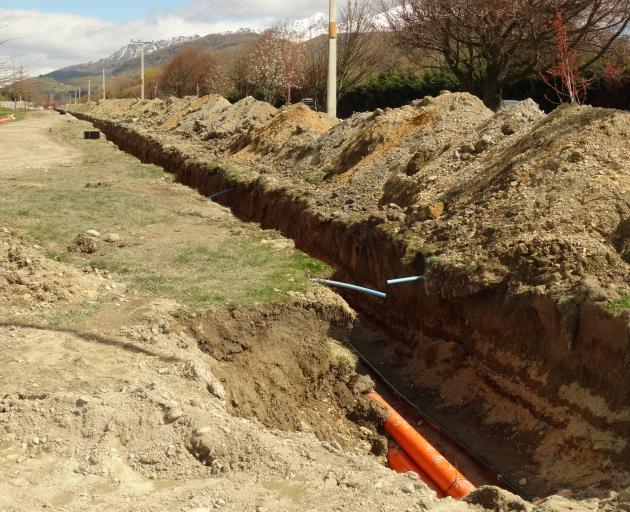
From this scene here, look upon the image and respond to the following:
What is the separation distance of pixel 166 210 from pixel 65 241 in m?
3.10

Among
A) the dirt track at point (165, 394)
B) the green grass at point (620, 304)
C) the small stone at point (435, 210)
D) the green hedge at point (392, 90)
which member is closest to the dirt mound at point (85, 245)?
the dirt track at point (165, 394)

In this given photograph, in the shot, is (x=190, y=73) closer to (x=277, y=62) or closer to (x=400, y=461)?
(x=277, y=62)

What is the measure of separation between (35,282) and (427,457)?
4664 millimetres

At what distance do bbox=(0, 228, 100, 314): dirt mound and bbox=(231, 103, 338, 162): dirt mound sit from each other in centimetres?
983

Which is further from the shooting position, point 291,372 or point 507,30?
point 507,30

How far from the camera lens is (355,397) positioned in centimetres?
803

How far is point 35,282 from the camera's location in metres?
8.23

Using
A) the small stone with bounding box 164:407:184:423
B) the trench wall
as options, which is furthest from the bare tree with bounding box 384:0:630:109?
the small stone with bounding box 164:407:184:423

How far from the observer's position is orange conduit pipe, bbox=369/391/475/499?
622 cm

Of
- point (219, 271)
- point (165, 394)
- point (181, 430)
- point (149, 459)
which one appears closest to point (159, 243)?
point (219, 271)

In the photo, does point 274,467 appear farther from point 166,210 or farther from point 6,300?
point 166,210

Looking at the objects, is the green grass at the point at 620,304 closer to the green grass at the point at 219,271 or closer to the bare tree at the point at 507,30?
the green grass at the point at 219,271

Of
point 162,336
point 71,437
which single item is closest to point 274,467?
point 71,437

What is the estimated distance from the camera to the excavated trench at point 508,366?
6.34 meters
